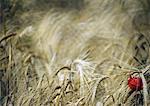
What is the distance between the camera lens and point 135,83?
8.02ft

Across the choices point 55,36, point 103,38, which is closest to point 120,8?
point 103,38

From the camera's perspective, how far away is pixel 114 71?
109 inches

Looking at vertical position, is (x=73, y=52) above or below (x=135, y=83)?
above

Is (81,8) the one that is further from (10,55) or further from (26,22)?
(10,55)

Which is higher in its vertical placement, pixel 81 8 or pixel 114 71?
pixel 81 8

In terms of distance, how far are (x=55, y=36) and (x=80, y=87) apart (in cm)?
58

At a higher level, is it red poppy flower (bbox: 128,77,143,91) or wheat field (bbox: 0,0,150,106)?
wheat field (bbox: 0,0,150,106)

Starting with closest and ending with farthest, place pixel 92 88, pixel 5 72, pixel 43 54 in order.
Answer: pixel 92 88 → pixel 5 72 → pixel 43 54

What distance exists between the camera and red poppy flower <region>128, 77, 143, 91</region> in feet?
8.03

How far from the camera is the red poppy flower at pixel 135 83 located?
2447 mm

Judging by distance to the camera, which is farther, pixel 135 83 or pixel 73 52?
pixel 73 52

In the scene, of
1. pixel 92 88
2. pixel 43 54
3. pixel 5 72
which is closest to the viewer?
pixel 92 88

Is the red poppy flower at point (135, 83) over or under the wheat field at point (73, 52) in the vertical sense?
under

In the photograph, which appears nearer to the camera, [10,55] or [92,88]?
[92,88]
